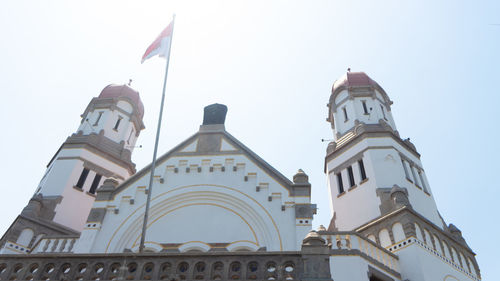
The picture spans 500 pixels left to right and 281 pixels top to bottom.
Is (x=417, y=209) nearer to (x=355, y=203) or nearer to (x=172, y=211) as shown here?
(x=355, y=203)

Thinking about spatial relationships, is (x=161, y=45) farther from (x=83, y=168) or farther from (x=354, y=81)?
(x=354, y=81)

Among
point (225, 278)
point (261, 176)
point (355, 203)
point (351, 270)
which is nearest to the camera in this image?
point (225, 278)

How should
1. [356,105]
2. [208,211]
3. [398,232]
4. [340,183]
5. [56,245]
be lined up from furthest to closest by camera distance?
[356,105], [340,183], [398,232], [208,211], [56,245]

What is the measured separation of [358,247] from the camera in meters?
20.5

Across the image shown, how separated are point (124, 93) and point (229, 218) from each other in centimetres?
2252

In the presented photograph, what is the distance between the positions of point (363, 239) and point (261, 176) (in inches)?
256

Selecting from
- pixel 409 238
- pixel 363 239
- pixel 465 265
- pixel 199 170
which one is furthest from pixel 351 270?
pixel 465 265

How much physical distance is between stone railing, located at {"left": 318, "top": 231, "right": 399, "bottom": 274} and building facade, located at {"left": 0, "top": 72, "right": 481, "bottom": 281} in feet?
0.23

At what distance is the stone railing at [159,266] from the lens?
11805mm

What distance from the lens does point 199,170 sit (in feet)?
69.5

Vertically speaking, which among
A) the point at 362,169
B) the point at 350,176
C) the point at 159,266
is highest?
the point at 362,169

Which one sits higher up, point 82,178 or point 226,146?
point 82,178

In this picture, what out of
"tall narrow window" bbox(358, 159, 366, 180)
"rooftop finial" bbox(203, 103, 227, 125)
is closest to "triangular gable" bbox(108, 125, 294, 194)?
"rooftop finial" bbox(203, 103, 227, 125)

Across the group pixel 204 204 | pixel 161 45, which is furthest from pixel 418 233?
pixel 161 45
